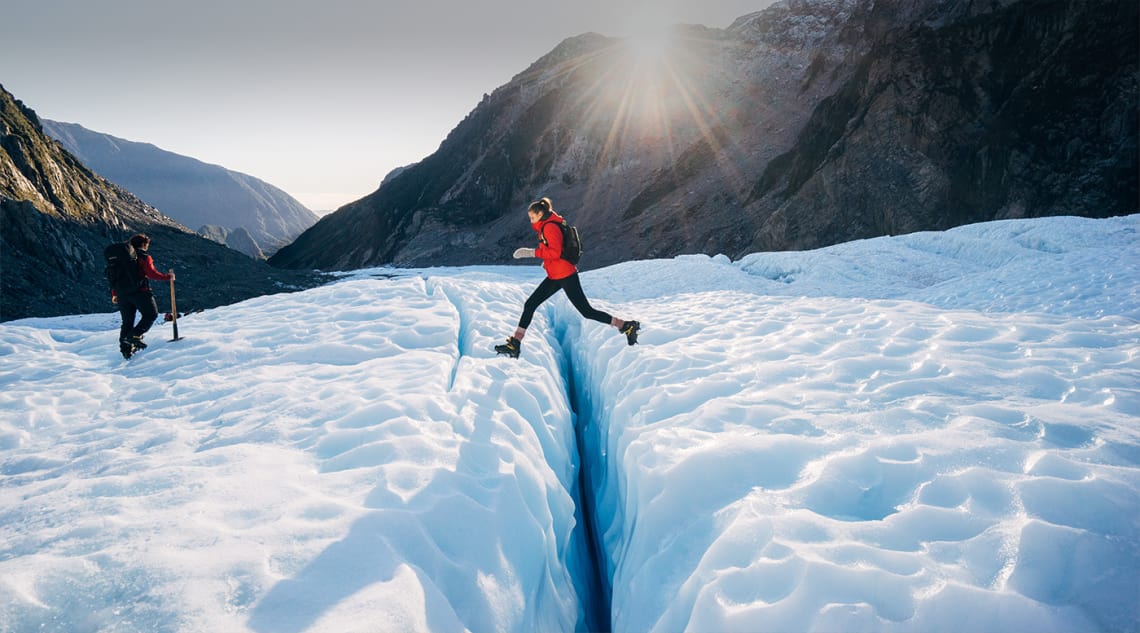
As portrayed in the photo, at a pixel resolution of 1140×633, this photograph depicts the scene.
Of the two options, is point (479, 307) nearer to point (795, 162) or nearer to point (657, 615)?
point (657, 615)

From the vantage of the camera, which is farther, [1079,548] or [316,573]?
[316,573]

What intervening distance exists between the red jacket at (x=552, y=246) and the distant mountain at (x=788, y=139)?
1180 inches

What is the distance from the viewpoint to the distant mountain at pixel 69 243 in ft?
71.8

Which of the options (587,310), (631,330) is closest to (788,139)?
(631,330)

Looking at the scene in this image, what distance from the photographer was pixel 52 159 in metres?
31.6

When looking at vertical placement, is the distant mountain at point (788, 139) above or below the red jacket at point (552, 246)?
above

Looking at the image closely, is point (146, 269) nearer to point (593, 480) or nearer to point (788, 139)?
point (593, 480)

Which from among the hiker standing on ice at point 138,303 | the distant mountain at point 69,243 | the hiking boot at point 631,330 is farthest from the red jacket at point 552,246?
the distant mountain at point 69,243

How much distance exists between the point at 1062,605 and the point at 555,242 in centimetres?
461

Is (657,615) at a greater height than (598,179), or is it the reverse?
(598,179)

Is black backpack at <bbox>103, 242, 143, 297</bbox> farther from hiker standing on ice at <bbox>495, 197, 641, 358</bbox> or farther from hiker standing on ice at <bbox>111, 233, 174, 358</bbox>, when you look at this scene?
hiker standing on ice at <bbox>495, 197, 641, 358</bbox>

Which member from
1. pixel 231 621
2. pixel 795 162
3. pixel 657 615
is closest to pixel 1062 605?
pixel 657 615

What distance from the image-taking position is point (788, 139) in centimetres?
4016

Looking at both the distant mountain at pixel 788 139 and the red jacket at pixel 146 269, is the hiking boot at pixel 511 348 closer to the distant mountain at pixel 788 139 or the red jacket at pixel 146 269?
the red jacket at pixel 146 269
